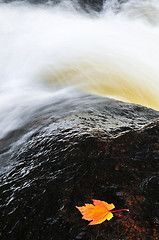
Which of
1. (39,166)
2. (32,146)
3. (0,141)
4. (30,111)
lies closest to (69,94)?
(30,111)

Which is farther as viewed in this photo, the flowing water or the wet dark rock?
the flowing water

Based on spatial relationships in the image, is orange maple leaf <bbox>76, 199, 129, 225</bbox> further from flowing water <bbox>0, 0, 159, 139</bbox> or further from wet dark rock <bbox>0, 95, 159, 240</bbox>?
flowing water <bbox>0, 0, 159, 139</bbox>

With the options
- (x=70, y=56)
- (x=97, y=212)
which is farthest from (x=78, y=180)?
(x=70, y=56)

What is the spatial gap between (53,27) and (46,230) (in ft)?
30.8

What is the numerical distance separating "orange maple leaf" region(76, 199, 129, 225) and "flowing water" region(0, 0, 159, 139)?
207 cm

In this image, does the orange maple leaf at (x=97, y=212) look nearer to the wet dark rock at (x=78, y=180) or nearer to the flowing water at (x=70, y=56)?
the wet dark rock at (x=78, y=180)

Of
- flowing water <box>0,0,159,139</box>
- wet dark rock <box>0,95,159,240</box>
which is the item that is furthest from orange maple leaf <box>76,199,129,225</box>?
flowing water <box>0,0,159,139</box>

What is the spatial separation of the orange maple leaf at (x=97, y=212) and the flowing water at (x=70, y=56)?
2.07 m

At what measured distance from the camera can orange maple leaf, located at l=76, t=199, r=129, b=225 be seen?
130 cm

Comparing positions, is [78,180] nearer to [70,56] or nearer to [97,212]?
[97,212]

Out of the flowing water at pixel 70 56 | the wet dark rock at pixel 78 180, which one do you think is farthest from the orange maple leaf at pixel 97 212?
the flowing water at pixel 70 56

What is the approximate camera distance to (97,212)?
1314 millimetres

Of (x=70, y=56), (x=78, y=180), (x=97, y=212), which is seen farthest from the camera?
(x=70, y=56)

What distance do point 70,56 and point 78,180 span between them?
549 cm
